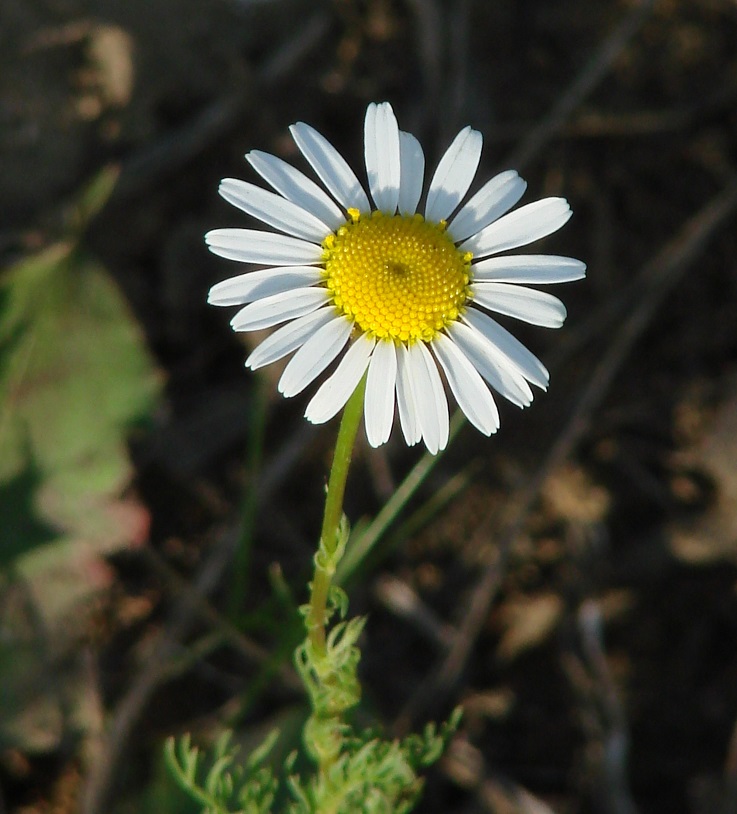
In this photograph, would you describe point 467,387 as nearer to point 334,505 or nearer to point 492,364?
point 492,364

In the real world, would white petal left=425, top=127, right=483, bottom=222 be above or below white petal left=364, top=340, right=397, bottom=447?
above

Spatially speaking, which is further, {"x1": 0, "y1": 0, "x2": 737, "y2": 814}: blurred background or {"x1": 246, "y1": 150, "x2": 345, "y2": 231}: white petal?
{"x1": 0, "y1": 0, "x2": 737, "y2": 814}: blurred background

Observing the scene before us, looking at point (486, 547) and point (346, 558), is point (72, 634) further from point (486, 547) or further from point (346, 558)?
point (486, 547)

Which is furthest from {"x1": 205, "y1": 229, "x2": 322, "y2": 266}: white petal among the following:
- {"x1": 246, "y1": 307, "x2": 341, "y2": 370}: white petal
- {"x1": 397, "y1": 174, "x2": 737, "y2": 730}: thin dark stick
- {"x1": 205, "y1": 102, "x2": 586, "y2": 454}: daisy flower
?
{"x1": 397, "y1": 174, "x2": 737, "y2": 730}: thin dark stick

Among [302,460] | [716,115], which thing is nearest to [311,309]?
[302,460]

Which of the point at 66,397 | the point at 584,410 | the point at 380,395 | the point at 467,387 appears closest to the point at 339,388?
the point at 380,395

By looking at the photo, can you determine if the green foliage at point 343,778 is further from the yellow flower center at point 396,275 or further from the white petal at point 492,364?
the yellow flower center at point 396,275

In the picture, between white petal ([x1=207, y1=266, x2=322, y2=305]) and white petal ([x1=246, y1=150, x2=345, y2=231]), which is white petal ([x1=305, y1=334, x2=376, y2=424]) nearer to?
white petal ([x1=207, y1=266, x2=322, y2=305])
